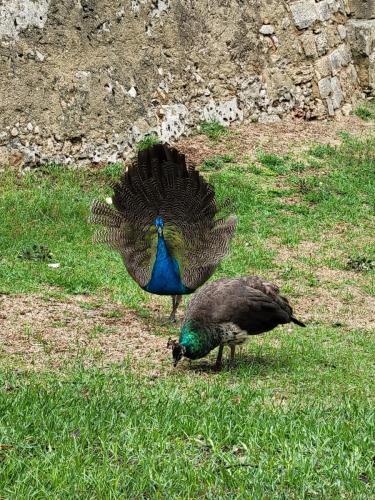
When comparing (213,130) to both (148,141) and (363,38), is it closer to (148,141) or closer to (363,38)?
(148,141)

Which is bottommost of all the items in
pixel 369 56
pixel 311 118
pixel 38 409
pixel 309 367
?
pixel 309 367

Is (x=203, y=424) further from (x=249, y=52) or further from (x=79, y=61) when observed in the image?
(x=249, y=52)

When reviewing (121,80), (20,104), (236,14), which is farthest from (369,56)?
(20,104)

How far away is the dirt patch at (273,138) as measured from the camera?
14.6m

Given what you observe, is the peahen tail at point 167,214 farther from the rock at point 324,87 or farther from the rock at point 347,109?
the rock at point 347,109

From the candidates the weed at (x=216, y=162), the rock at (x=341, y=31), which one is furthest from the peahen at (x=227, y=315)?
the rock at (x=341, y=31)

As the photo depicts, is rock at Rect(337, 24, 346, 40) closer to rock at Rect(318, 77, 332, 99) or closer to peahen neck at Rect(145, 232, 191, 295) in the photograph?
rock at Rect(318, 77, 332, 99)

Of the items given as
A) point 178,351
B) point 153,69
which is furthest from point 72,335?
→ point 153,69

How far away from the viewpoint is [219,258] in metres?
8.61

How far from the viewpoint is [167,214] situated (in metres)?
8.91

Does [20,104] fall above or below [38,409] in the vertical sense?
above

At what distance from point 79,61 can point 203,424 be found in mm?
8878

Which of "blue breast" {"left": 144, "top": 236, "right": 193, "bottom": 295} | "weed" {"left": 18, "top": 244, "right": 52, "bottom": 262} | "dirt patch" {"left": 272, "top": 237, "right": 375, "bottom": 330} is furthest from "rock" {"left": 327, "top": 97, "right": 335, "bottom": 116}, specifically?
"blue breast" {"left": 144, "top": 236, "right": 193, "bottom": 295}

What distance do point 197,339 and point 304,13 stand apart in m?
10.9
